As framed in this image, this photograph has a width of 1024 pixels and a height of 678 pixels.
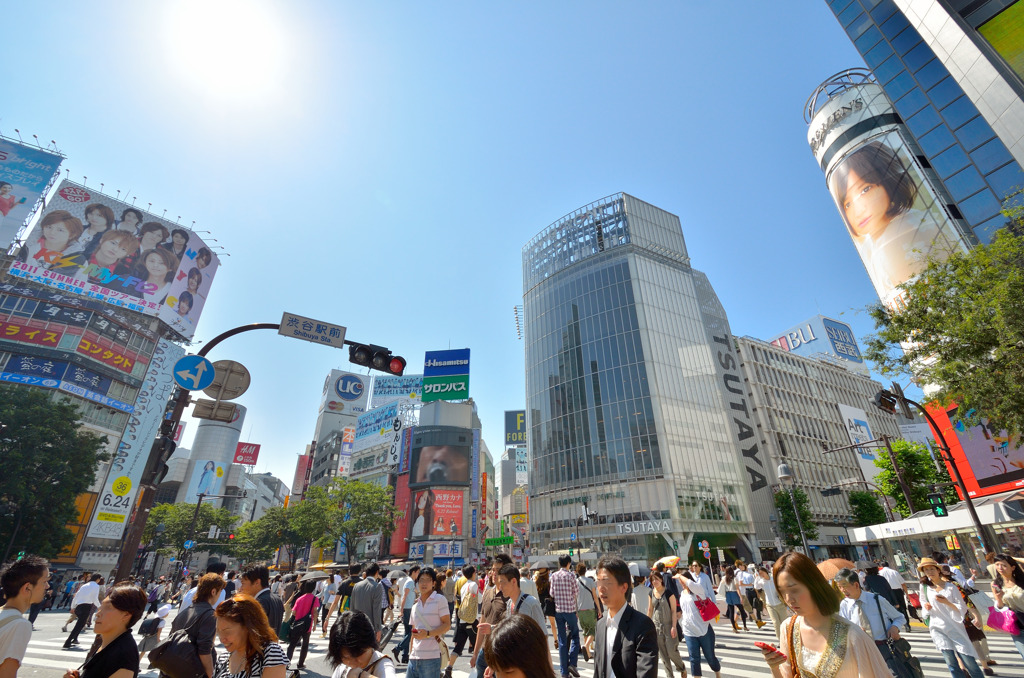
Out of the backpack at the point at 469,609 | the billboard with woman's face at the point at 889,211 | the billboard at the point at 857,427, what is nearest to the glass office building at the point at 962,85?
the billboard with woman's face at the point at 889,211

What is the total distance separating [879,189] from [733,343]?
102 ft

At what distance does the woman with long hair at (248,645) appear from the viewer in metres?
3.04

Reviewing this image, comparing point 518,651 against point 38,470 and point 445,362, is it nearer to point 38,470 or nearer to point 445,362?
point 445,362

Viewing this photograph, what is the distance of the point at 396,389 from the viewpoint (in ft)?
265

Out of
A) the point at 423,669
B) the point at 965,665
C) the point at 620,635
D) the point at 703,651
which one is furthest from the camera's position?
the point at 703,651

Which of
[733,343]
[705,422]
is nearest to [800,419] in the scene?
[733,343]

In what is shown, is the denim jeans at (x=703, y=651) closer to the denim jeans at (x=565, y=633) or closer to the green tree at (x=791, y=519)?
the denim jeans at (x=565, y=633)

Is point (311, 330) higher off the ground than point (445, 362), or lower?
lower

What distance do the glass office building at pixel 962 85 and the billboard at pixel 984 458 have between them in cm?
1147

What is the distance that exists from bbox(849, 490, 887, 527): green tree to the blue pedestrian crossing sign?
196 feet

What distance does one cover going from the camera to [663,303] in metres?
57.5

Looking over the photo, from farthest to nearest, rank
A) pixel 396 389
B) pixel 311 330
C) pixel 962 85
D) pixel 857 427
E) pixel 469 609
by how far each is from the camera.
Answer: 1. pixel 396 389
2. pixel 857 427
3. pixel 962 85
4. pixel 311 330
5. pixel 469 609

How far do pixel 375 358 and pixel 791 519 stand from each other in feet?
175

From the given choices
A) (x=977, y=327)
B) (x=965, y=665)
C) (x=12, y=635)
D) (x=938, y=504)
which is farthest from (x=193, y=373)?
(x=938, y=504)
